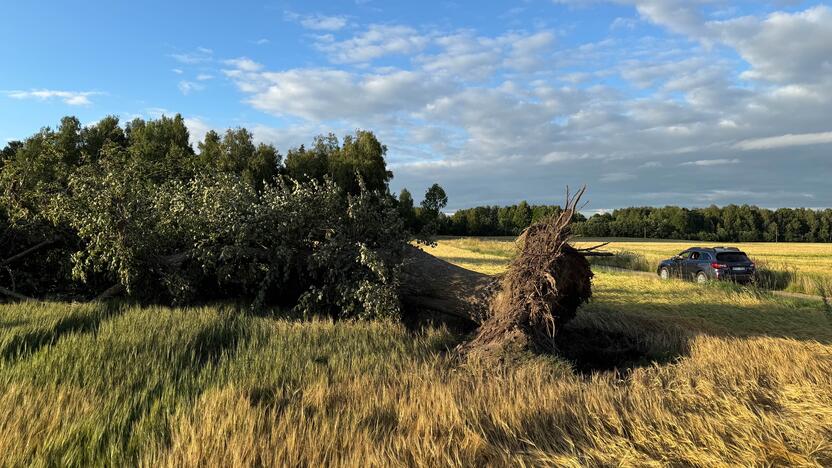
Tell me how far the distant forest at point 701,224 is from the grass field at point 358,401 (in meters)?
81.9

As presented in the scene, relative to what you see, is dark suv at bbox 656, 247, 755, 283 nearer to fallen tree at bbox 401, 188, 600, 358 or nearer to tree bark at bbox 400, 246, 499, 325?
fallen tree at bbox 401, 188, 600, 358

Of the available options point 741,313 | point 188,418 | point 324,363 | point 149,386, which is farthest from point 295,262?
point 741,313

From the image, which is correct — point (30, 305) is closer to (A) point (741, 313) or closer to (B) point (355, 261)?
(B) point (355, 261)

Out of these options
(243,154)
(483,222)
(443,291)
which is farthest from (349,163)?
(483,222)

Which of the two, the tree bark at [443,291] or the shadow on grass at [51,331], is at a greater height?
the tree bark at [443,291]

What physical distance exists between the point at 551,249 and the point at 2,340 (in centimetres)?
638

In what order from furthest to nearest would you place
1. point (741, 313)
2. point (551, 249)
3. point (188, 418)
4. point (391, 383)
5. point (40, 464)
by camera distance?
point (741, 313) → point (551, 249) → point (391, 383) → point (188, 418) → point (40, 464)

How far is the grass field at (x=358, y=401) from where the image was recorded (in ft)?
9.26

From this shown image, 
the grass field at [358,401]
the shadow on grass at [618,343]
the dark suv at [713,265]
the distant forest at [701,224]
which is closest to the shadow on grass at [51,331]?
the grass field at [358,401]

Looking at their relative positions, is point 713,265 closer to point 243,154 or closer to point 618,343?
point 618,343

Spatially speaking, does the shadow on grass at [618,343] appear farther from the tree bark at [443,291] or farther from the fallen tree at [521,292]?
the tree bark at [443,291]

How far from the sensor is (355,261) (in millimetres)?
7688

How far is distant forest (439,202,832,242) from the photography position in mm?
89188

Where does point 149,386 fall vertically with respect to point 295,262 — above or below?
below
